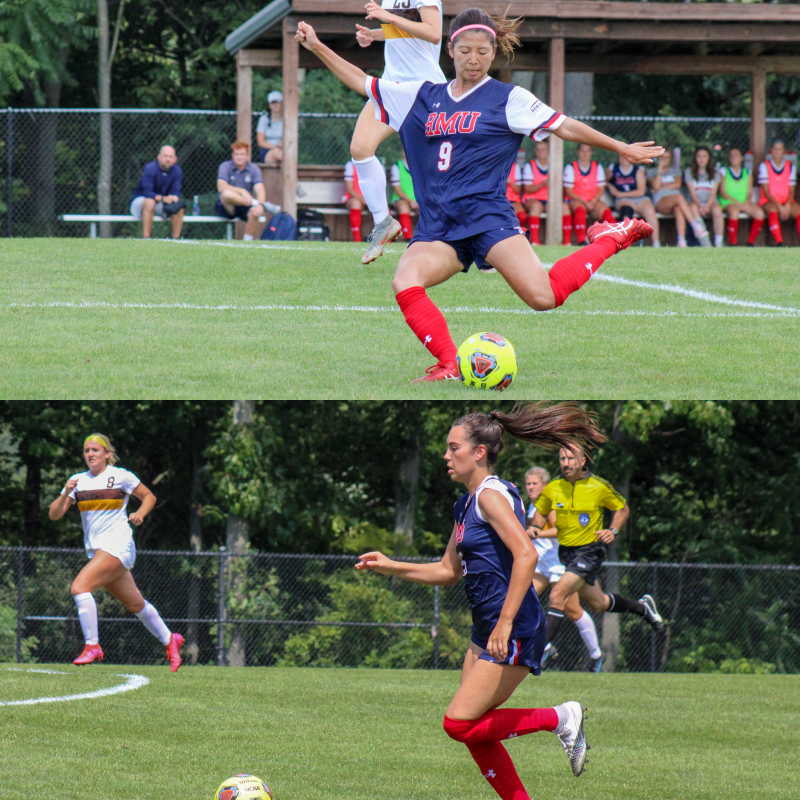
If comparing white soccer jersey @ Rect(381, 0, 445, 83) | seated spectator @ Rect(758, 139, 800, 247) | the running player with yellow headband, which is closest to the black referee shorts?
the running player with yellow headband

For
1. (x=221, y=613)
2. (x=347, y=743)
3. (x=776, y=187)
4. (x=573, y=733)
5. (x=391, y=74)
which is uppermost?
(x=391, y=74)

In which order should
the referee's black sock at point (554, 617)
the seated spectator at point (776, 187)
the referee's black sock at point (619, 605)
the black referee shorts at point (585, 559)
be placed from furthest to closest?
the seated spectator at point (776, 187) < the referee's black sock at point (619, 605) < the referee's black sock at point (554, 617) < the black referee shorts at point (585, 559)

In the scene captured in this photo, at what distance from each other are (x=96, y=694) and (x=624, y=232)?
4.94 meters

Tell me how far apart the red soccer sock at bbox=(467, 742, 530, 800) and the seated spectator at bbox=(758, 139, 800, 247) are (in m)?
15.6

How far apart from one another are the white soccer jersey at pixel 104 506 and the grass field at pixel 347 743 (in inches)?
43.1

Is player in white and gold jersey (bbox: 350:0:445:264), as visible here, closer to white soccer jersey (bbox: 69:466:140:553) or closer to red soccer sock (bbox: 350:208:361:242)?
white soccer jersey (bbox: 69:466:140:553)

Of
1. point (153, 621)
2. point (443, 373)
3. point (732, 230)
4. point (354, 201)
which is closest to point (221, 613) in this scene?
point (354, 201)

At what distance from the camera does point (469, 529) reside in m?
5.18

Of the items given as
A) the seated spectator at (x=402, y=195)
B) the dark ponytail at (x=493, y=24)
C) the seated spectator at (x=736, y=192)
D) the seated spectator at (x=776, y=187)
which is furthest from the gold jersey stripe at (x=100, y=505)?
the seated spectator at (x=776, y=187)

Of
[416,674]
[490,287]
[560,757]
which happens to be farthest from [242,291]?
[560,757]

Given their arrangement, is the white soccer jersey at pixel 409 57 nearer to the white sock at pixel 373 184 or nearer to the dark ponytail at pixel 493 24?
the white sock at pixel 373 184

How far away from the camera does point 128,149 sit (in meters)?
23.3

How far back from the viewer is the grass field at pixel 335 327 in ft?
27.6

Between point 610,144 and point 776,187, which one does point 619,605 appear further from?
point 776,187
